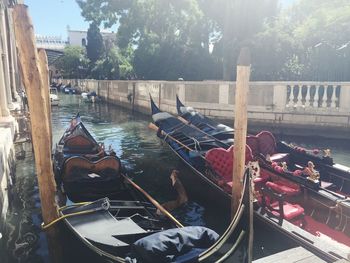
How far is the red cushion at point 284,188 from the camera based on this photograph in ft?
14.7

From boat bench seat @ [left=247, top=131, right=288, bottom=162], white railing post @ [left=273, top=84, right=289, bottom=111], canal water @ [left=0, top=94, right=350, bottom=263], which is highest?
white railing post @ [left=273, top=84, right=289, bottom=111]

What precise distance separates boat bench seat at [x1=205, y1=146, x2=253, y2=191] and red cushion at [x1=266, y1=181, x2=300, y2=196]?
0.69 meters

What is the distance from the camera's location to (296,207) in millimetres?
4266

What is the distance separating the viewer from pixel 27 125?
853 centimetres

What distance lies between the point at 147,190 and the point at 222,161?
173cm

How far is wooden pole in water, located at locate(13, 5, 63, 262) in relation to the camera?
328 centimetres

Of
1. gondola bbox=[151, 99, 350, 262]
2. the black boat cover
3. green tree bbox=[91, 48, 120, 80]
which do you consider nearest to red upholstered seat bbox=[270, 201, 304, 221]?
gondola bbox=[151, 99, 350, 262]

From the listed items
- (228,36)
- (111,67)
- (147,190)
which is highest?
(228,36)

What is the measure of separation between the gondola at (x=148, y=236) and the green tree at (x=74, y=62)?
125ft

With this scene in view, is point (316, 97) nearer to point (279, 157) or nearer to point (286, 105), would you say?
point (286, 105)

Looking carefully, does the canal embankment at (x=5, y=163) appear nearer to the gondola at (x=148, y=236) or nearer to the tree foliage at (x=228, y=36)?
the gondola at (x=148, y=236)

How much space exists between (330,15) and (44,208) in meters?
12.1

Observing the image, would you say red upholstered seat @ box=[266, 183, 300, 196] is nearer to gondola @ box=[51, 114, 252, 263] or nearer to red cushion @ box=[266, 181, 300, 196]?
red cushion @ box=[266, 181, 300, 196]

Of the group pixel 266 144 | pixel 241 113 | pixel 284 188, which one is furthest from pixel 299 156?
pixel 241 113
